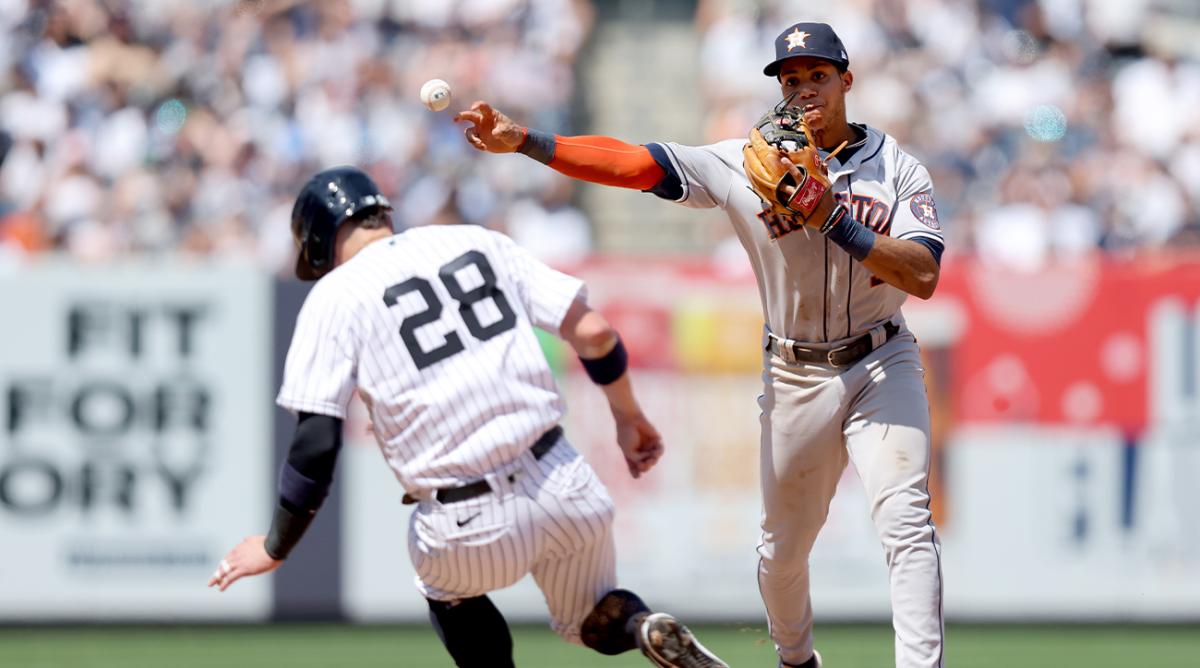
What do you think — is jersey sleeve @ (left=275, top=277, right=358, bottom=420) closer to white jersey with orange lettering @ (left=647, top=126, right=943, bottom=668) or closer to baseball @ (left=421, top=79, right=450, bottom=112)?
baseball @ (left=421, top=79, right=450, bottom=112)

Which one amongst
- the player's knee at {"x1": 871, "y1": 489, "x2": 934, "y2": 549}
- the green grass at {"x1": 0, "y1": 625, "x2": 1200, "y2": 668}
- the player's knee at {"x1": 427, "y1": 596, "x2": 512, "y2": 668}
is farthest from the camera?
the green grass at {"x1": 0, "y1": 625, "x2": 1200, "y2": 668}

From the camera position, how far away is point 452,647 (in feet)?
16.4

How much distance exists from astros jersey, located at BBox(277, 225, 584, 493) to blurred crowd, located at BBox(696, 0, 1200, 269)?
6.83 meters

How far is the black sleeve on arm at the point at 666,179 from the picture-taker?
5.25 meters

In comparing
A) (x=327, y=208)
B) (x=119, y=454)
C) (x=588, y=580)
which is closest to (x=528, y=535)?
(x=588, y=580)

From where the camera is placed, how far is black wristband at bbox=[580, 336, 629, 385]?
5.10m

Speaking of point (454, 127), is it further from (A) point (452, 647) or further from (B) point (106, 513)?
(A) point (452, 647)

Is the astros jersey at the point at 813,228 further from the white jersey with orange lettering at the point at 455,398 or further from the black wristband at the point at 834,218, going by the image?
the white jersey with orange lettering at the point at 455,398

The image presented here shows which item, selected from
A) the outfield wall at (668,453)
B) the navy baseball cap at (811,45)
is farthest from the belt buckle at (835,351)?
the outfield wall at (668,453)

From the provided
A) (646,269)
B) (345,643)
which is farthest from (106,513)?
(646,269)

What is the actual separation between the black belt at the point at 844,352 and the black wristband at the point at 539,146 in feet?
3.36

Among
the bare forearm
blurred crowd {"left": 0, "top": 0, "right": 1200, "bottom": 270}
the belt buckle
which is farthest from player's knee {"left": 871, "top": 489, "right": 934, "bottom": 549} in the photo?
blurred crowd {"left": 0, "top": 0, "right": 1200, "bottom": 270}

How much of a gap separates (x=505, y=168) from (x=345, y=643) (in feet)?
13.5

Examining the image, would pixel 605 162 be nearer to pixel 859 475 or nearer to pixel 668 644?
pixel 859 475
